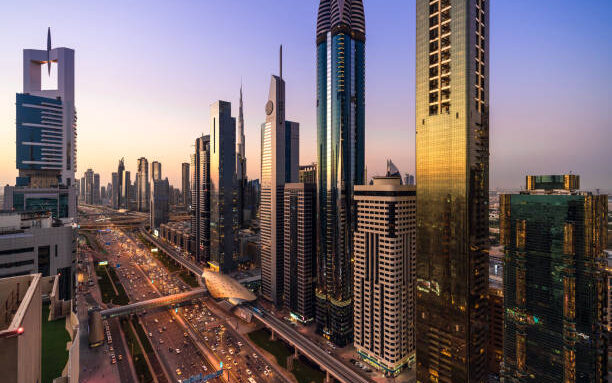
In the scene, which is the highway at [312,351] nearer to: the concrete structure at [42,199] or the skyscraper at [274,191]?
the skyscraper at [274,191]

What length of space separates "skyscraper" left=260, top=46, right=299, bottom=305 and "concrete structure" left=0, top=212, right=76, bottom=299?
8898 cm

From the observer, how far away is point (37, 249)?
63.7 meters

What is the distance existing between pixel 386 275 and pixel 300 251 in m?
48.5

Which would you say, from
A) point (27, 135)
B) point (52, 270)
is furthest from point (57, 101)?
point (52, 270)

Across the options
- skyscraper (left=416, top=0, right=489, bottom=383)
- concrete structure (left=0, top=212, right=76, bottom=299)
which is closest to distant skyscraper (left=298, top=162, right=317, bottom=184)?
skyscraper (left=416, top=0, right=489, bottom=383)

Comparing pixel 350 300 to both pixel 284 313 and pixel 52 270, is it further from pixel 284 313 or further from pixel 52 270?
pixel 52 270

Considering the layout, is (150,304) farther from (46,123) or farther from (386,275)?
(386,275)

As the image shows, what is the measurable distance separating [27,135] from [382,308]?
154 metres

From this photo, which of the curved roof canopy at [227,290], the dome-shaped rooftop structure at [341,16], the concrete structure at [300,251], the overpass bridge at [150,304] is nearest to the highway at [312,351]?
the curved roof canopy at [227,290]

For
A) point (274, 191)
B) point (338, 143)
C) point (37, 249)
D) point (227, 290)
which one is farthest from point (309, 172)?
point (37, 249)

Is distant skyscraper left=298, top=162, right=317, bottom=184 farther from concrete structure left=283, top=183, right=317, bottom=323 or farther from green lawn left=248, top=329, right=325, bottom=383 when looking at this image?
green lawn left=248, top=329, right=325, bottom=383

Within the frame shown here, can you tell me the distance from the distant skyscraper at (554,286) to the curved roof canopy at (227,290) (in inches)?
4010

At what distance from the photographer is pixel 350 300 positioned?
117 metres

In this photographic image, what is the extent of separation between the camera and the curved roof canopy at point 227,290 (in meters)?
137
